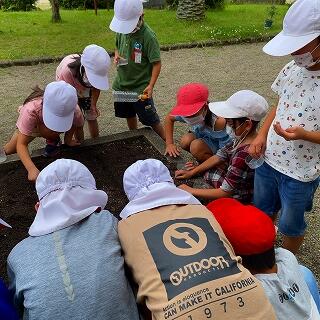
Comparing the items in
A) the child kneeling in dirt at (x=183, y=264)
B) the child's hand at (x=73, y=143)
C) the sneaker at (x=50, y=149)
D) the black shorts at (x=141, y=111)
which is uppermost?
the child kneeling in dirt at (x=183, y=264)

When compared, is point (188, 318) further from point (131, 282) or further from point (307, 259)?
point (307, 259)

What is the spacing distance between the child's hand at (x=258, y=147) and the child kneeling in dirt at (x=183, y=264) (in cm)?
64

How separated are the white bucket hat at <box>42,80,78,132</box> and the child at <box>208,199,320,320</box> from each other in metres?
1.31

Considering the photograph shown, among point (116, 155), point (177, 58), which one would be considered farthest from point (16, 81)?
point (116, 155)

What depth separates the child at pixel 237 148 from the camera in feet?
7.49

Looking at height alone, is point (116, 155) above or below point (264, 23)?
above

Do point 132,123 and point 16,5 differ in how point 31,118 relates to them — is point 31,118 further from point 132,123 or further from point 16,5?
point 16,5

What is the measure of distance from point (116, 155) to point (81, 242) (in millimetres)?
1828

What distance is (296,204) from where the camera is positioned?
6.83 feet

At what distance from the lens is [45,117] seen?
8.49ft

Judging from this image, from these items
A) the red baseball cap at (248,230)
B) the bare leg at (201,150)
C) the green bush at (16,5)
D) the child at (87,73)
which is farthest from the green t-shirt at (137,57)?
the green bush at (16,5)

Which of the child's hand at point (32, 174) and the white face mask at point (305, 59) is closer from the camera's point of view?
the white face mask at point (305, 59)

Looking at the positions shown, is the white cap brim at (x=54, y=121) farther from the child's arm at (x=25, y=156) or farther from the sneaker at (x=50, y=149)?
the sneaker at (x=50, y=149)

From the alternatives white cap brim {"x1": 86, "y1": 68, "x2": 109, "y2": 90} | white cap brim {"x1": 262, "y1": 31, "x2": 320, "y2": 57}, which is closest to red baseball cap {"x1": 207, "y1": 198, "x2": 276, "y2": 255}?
white cap brim {"x1": 262, "y1": 31, "x2": 320, "y2": 57}
